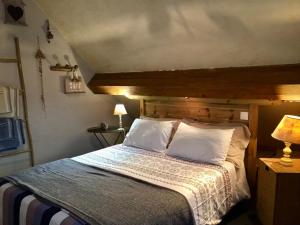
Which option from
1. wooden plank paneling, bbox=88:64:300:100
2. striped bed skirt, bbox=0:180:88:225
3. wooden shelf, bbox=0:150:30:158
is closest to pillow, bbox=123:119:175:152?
wooden plank paneling, bbox=88:64:300:100

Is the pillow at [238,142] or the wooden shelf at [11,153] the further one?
the wooden shelf at [11,153]

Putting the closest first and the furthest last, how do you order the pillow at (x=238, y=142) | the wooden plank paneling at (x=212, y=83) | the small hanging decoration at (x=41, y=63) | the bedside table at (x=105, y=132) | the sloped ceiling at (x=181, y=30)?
the sloped ceiling at (x=181, y=30) < the wooden plank paneling at (x=212, y=83) < the pillow at (x=238, y=142) < the small hanging decoration at (x=41, y=63) < the bedside table at (x=105, y=132)

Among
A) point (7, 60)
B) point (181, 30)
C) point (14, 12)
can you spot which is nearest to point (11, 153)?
point (7, 60)

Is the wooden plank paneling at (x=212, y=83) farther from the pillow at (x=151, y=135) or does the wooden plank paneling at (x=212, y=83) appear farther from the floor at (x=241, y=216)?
the floor at (x=241, y=216)

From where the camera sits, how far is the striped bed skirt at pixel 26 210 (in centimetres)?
152

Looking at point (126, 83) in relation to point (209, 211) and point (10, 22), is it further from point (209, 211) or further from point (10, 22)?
point (209, 211)

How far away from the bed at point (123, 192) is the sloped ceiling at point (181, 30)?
30.2 inches

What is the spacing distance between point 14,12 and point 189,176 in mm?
2455

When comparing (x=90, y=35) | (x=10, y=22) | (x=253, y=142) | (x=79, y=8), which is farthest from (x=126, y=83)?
(x=253, y=142)

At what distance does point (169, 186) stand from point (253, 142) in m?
1.20

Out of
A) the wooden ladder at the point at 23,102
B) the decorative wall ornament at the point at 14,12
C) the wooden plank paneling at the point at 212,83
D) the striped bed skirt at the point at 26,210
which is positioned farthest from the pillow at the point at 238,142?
the decorative wall ornament at the point at 14,12

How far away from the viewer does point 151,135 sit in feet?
9.37

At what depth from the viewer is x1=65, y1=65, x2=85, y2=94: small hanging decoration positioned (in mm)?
3262

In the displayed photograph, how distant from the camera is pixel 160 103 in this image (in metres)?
3.35
